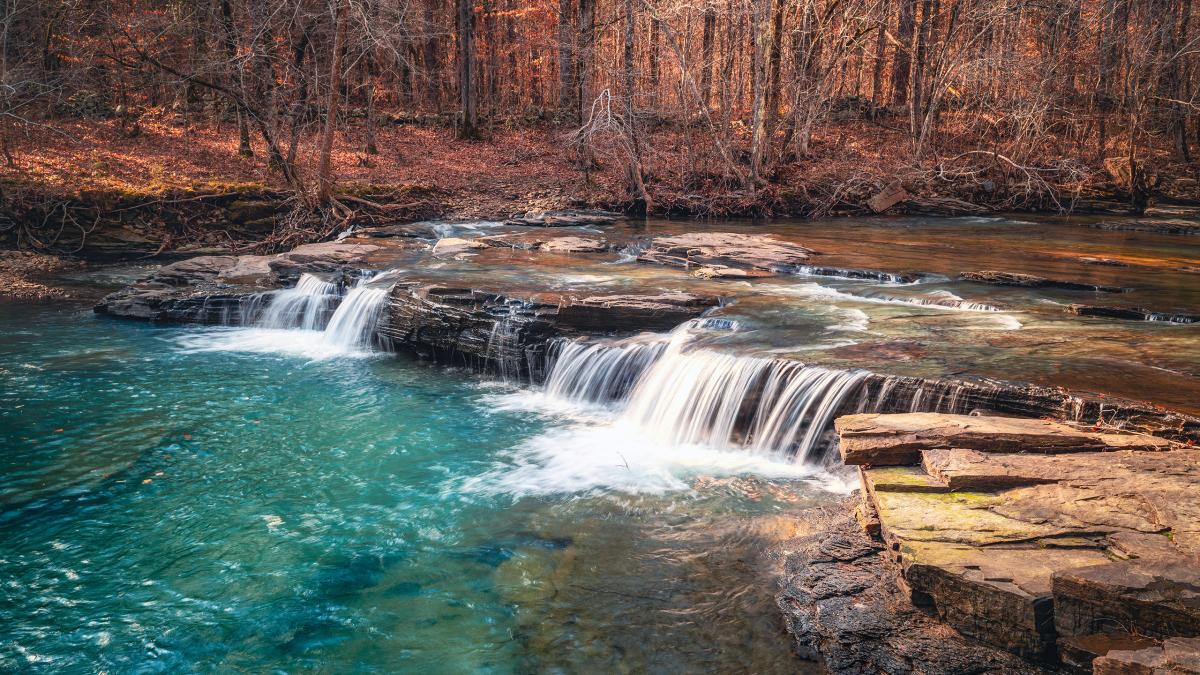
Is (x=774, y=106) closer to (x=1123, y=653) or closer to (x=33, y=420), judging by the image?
(x=33, y=420)

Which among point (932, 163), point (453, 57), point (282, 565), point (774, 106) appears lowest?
point (282, 565)

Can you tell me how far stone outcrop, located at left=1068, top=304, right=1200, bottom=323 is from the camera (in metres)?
9.87

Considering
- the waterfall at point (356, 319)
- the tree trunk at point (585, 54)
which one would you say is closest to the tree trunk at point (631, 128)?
the tree trunk at point (585, 54)

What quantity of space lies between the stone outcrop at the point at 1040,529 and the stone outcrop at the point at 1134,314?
499 centimetres

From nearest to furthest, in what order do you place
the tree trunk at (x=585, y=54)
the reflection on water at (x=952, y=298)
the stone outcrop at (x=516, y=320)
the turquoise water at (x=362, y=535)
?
the turquoise water at (x=362, y=535)
the reflection on water at (x=952, y=298)
the stone outcrop at (x=516, y=320)
the tree trunk at (x=585, y=54)

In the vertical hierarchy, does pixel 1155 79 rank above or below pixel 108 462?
above

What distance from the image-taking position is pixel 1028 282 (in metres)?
12.4

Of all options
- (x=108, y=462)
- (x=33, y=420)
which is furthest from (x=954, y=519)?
(x=33, y=420)

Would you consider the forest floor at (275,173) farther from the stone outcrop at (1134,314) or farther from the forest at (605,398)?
the stone outcrop at (1134,314)

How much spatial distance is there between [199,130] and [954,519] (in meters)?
26.4

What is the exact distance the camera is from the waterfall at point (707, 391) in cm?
780

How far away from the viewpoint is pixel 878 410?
744 centimetres

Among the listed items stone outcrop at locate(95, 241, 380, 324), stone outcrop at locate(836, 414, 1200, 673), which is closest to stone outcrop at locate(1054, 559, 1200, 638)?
stone outcrop at locate(836, 414, 1200, 673)

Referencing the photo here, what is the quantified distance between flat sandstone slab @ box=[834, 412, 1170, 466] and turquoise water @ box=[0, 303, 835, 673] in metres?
0.97
